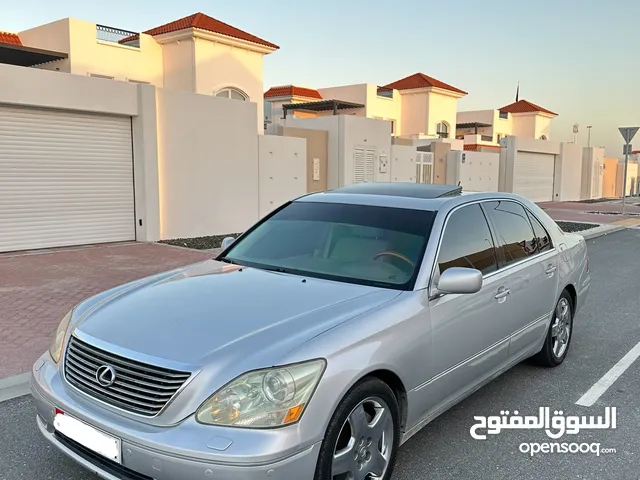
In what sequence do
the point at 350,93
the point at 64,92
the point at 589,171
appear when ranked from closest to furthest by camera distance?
1. the point at 64,92
2. the point at 350,93
3. the point at 589,171

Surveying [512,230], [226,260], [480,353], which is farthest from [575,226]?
[226,260]

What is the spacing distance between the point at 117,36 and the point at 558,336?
74.5ft

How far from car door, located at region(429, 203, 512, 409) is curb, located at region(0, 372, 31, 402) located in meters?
3.15

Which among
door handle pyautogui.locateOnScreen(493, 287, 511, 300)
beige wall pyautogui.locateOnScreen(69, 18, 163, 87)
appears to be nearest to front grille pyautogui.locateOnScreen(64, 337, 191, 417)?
door handle pyautogui.locateOnScreen(493, 287, 511, 300)

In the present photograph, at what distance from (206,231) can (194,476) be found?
503 inches

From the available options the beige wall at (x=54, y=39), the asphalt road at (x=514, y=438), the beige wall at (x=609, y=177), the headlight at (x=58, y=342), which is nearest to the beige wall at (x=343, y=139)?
the beige wall at (x=54, y=39)

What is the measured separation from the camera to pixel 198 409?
240 cm

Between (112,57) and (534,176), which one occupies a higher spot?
(112,57)

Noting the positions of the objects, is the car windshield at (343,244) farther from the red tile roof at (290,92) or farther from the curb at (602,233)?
the red tile roof at (290,92)

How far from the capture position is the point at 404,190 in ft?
14.6

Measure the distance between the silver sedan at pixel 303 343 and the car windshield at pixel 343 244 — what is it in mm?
12

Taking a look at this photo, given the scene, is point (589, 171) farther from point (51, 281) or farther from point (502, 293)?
point (502, 293)

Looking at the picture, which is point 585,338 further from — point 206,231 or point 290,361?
point 206,231

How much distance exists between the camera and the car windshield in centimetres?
357
